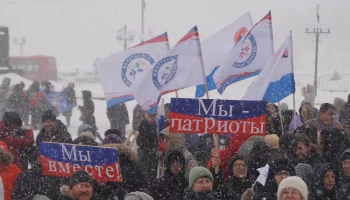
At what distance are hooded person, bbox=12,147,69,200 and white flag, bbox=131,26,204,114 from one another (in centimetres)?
187

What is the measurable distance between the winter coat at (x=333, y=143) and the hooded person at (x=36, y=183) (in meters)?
2.65

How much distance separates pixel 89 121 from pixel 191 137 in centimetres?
673

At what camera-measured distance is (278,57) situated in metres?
8.41

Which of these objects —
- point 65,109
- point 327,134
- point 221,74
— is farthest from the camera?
point 65,109

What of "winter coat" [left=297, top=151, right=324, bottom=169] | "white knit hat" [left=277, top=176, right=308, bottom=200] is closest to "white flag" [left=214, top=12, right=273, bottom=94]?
"winter coat" [left=297, top=151, right=324, bottom=169]

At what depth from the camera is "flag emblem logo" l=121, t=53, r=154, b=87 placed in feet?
31.5

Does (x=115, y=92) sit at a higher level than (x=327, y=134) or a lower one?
higher

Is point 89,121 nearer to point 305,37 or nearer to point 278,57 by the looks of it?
point 278,57

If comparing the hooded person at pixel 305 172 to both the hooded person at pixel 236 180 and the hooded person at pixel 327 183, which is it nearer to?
the hooded person at pixel 327 183

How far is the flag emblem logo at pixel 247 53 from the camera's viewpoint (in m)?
9.00

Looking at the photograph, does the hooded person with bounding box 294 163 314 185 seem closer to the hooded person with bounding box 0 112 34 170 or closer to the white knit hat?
the white knit hat

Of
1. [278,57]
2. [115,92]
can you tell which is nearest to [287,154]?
[278,57]

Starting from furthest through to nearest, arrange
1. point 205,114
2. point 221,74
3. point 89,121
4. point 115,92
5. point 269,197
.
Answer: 1. point 89,121
2. point 115,92
3. point 221,74
4. point 205,114
5. point 269,197

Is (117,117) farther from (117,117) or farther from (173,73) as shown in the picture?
(173,73)
